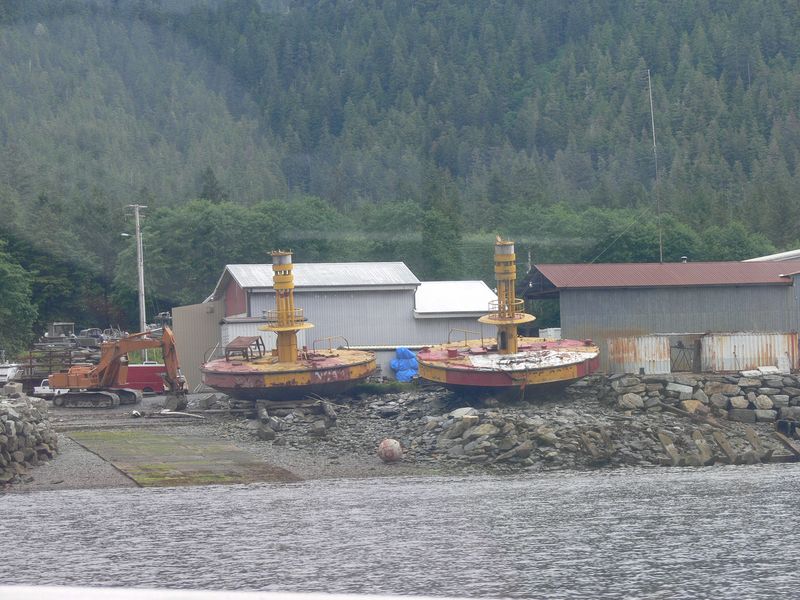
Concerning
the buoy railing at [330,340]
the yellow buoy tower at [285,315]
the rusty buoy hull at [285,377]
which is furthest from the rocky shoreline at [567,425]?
the buoy railing at [330,340]

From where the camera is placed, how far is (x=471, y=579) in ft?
59.1

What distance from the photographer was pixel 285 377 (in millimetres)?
37281

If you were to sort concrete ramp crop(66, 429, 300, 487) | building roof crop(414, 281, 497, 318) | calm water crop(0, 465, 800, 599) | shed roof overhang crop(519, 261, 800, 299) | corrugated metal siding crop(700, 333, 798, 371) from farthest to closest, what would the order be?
1. building roof crop(414, 281, 497, 318)
2. shed roof overhang crop(519, 261, 800, 299)
3. corrugated metal siding crop(700, 333, 798, 371)
4. concrete ramp crop(66, 429, 300, 487)
5. calm water crop(0, 465, 800, 599)

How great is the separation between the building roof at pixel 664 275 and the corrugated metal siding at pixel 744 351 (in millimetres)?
2308

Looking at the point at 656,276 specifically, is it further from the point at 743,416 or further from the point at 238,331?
the point at 238,331

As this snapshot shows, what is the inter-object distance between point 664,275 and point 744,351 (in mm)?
3866

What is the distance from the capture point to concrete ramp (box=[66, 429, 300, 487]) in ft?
93.7

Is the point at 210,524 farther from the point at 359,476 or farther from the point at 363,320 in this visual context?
the point at 363,320

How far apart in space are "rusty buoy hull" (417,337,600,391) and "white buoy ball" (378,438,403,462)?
17.8 ft

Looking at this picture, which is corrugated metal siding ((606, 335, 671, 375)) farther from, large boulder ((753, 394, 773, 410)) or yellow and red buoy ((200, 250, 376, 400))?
yellow and red buoy ((200, 250, 376, 400))

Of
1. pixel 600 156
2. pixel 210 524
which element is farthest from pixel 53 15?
pixel 210 524

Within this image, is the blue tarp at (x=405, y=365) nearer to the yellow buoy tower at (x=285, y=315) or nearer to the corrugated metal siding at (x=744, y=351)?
the yellow buoy tower at (x=285, y=315)

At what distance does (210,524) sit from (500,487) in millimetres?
7571

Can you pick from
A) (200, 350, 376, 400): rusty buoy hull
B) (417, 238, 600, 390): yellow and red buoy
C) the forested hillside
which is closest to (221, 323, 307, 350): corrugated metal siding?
(200, 350, 376, 400): rusty buoy hull
